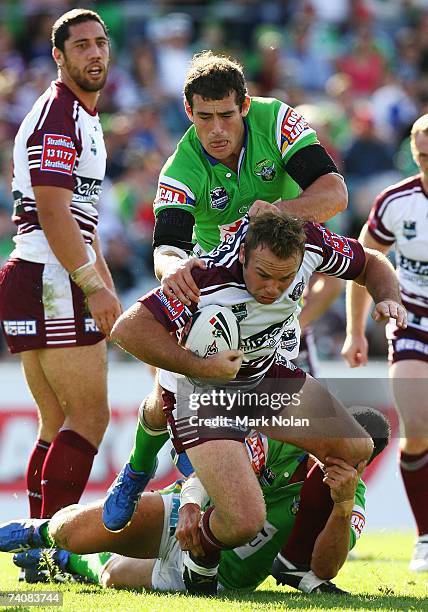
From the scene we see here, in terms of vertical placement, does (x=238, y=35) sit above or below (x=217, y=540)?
above

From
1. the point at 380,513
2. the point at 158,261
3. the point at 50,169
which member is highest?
the point at 50,169

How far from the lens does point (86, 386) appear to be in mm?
5922

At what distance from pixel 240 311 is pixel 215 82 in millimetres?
1141

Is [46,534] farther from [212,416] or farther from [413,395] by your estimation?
[413,395]

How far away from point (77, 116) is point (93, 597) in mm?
2462

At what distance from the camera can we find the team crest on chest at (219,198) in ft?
18.6

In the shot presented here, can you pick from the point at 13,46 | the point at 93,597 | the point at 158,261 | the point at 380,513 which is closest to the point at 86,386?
the point at 158,261

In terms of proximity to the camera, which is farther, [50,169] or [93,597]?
[50,169]

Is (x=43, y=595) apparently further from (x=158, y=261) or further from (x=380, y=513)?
(x=380, y=513)

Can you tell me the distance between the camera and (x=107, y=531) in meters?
5.19

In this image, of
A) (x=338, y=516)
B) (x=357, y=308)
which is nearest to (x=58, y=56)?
(x=357, y=308)

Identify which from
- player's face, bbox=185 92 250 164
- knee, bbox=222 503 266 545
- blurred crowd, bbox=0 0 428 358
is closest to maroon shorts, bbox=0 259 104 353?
player's face, bbox=185 92 250 164

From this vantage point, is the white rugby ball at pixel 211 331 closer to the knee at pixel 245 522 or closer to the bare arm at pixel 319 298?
the knee at pixel 245 522

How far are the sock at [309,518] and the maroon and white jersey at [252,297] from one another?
0.53 m
